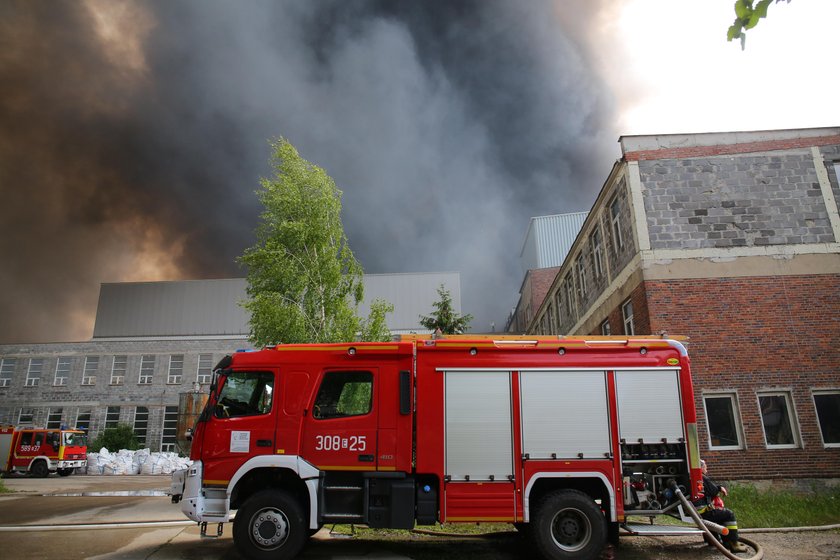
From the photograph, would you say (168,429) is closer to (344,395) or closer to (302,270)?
(302,270)

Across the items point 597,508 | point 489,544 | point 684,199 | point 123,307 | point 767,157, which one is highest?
point 123,307

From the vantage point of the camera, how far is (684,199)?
15.3 metres

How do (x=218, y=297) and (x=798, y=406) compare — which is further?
(x=218, y=297)

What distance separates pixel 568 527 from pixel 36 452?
31458 millimetres

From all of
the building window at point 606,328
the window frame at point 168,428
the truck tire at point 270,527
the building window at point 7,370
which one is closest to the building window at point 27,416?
the building window at point 7,370

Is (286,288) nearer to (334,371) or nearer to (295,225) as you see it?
(295,225)

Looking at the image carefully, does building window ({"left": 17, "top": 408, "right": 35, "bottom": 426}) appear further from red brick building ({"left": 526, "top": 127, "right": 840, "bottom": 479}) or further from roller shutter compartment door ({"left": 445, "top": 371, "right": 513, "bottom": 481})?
roller shutter compartment door ({"left": 445, "top": 371, "right": 513, "bottom": 481})

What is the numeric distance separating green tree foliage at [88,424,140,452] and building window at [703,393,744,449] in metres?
36.7

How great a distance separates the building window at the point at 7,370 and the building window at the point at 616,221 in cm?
4584

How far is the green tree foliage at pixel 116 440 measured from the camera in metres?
37.3

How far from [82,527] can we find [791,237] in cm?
1794

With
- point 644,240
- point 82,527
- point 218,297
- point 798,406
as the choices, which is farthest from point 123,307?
point 798,406

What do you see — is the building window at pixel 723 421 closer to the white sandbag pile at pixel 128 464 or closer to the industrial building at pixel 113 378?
the white sandbag pile at pixel 128 464

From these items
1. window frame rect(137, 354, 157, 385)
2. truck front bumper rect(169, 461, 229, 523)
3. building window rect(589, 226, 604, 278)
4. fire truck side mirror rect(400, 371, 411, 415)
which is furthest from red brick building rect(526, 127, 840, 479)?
window frame rect(137, 354, 157, 385)
